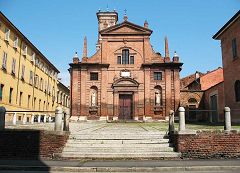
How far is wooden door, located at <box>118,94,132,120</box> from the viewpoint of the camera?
32.1m

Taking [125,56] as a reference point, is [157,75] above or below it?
below

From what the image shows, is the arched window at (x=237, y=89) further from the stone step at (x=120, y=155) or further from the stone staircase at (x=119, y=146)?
the stone step at (x=120, y=155)

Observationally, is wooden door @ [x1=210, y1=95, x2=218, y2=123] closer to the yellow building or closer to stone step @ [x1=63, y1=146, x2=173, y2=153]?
stone step @ [x1=63, y1=146, x2=173, y2=153]

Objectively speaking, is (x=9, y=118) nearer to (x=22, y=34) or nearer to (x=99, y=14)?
(x=22, y=34)

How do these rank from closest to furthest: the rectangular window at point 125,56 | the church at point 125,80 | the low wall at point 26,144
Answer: the low wall at point 26,144
the church at point 125,80
the rectangular window at point 125,56

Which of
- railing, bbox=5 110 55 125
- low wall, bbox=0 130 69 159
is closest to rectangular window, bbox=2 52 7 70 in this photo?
railing, bbox=5 110 55 125

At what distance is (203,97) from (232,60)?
12.1 m

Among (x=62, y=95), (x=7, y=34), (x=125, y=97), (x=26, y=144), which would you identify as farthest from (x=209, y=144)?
(x=62, y=95)

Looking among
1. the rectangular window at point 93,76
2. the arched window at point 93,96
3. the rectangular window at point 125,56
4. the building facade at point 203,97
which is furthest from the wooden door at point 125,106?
the building facade at point 203,97

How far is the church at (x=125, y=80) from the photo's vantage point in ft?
103

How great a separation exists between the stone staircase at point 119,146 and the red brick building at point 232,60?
10757 mm

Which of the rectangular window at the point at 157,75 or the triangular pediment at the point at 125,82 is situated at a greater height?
the rectangular window at the point at 157,75

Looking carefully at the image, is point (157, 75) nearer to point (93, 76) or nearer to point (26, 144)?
point (93, 76)

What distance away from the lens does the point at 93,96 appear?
3200cm
